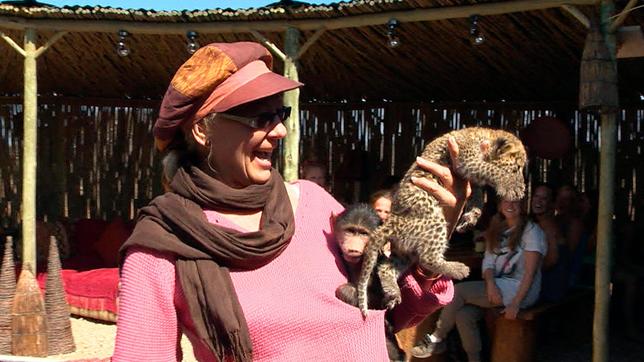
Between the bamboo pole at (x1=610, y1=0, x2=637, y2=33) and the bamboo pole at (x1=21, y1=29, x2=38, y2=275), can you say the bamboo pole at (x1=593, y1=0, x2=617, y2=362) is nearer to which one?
the bamboo pole at (x1=610, y1=0, x2=637, y2=33)

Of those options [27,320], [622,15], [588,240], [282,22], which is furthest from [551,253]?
[27,320]

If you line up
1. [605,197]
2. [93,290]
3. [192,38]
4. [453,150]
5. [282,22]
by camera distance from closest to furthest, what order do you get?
[453,150] → [605,197] → [282,22] → [192,38] → [93,290]

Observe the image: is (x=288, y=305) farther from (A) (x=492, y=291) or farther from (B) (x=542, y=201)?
(B) (x=542, y=201)

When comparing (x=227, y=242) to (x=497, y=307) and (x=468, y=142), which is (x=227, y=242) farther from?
(x=497, y=307)

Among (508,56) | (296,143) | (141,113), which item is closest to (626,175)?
(508,56)

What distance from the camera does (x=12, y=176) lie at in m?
12.0

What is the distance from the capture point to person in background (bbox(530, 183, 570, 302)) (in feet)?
20.5

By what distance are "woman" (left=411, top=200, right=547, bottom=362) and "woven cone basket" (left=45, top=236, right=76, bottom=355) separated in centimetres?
296

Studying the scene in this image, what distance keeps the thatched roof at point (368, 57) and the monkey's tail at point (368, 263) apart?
3.52m

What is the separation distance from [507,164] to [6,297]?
16.3 feet

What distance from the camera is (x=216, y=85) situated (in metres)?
1.81

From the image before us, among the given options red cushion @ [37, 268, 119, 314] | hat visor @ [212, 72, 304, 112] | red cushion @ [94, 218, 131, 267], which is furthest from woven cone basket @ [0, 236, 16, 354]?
hat visor @ [212, 72, 304, 112]

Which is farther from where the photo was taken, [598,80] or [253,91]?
[598,80]

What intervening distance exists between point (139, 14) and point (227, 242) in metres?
5.66
